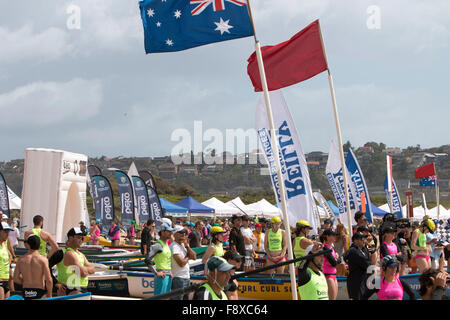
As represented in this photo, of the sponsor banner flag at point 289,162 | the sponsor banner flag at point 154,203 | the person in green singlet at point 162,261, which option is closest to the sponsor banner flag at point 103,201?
the sponsor banner flag at point 154,203

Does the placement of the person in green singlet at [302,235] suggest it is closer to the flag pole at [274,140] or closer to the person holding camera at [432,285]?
the flag pole at [274,140]

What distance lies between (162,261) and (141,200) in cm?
1931

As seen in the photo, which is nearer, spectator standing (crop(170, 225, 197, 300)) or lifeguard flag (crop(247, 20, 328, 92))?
spectator standing (crop(170, 225, 197, 300))

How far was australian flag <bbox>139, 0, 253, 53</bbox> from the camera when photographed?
321 inches

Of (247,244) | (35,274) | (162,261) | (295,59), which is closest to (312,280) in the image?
(162,261)

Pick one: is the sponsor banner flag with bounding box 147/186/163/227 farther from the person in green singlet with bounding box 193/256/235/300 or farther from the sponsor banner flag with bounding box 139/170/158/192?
the person in green singlet with bounding box 193/256/235/300

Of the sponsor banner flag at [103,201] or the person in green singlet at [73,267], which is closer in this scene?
the person in green singlet at [73,267]

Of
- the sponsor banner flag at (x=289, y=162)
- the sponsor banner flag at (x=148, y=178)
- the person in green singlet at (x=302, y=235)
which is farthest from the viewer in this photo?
the sponsor banner flag at (x=148, y=178)

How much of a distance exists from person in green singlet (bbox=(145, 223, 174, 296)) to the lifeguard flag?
12.5ft

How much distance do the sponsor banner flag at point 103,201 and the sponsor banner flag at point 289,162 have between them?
1609 cm

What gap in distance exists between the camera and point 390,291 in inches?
257

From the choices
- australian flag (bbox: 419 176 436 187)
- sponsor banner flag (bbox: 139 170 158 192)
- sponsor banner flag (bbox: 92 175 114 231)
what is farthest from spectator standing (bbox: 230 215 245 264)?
australian flag (bbox: 419 176 436 187)

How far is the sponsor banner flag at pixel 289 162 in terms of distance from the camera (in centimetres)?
1052
